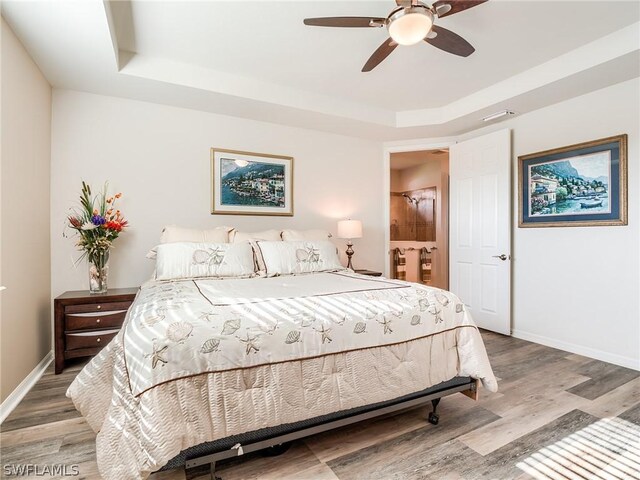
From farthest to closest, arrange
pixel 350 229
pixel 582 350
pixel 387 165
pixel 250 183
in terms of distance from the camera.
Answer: pixel 387 165 < pixel 350 229 < pixel 250 183 < pixel 582 350

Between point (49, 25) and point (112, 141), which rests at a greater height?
point (49, 25)

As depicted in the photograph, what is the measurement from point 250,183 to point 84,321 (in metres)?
2.03

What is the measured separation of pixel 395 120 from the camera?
165 inches

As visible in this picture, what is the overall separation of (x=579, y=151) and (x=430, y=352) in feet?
8.81

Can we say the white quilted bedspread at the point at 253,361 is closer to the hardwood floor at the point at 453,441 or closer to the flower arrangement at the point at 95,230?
the hardwood floor at the point at 453,441

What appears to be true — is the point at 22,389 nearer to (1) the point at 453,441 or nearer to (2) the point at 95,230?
(2) the point at 95,230

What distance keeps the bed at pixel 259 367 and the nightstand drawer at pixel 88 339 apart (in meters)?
1.13

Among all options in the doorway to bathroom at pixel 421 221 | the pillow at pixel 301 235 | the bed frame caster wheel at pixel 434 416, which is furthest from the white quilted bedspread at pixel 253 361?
the doorway to bathroom at pixel 421 221

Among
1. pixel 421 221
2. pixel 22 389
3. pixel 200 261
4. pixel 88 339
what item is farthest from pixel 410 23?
pixel 421 221

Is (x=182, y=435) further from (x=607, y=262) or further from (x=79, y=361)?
(x=607, y=262)

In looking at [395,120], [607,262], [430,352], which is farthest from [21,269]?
[607,262]

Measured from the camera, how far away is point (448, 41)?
7.25ft

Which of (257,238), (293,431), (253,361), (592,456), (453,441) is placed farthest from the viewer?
(257,238)

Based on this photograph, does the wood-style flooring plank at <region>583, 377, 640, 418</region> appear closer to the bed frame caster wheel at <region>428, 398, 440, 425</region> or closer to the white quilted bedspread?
the white quilted bedspread
